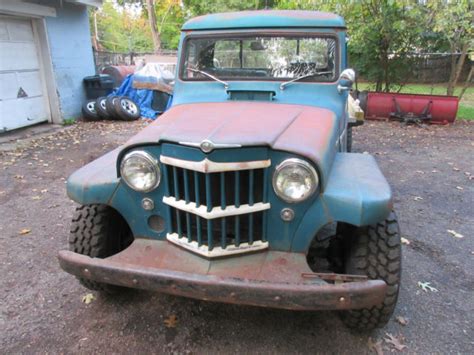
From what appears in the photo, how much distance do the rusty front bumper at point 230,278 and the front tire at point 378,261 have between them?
0.34 metres

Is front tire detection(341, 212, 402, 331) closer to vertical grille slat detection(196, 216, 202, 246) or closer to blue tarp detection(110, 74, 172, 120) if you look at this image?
vertical grille slat detection(196, 216, 202, 246)

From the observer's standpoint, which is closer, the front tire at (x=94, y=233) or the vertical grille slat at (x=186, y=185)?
the vertical grille slat at (x=186, y=185)

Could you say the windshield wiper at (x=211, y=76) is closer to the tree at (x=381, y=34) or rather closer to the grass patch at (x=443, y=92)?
the tree at (x=381, y=34)

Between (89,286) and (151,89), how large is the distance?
813cm

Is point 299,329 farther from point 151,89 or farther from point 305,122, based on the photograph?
point 151,89

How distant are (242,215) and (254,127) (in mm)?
545

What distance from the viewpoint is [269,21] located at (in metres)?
3.38

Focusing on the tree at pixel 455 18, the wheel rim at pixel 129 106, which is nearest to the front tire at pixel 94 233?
the wheel rim at pixel 129 106

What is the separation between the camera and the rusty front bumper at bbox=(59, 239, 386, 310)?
1979 mm

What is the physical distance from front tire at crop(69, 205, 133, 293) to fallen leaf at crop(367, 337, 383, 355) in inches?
70.7

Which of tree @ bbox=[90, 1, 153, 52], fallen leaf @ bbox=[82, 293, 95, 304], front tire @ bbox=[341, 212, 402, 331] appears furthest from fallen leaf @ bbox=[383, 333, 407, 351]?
tree @ bbox=[90, 1, 153, 52]

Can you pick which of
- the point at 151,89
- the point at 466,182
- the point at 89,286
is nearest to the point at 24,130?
the point at 151,89

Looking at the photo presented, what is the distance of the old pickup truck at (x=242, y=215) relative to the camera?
2.09m

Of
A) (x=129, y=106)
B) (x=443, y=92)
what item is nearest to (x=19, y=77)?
(x=129, y=106)
